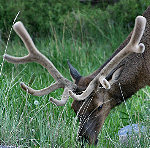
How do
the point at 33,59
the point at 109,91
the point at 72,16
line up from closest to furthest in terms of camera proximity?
1. the point at 33,59
2. the point at 109,91
3. the point at 72,16

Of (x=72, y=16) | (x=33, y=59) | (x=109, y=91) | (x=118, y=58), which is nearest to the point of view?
(x=118, y=58)

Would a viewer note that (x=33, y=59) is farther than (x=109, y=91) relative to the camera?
No

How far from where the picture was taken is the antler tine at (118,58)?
12.5 ft

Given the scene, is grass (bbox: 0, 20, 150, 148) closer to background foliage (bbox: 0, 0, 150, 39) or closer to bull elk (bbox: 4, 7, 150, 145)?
bull elk (bbox: 4, 7, 150, 145)

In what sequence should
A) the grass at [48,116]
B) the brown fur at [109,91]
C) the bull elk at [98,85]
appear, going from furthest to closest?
1. the brown fur at [109,91]
2. the bull elk at [98,85]
3. the grass at [48,116]

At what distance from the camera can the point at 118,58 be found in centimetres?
420

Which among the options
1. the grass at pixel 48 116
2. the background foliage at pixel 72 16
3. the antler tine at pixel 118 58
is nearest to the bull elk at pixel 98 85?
the antler tine at pixel 118 58

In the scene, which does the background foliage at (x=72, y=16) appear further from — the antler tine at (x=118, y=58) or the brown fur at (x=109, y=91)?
the antler tine at (x=118, y=58)

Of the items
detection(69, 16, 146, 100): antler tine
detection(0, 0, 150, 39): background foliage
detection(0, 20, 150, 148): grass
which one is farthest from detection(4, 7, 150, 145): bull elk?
detection(0, 0, 150, 39): background foliage

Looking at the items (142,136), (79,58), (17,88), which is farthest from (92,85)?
(79,58)

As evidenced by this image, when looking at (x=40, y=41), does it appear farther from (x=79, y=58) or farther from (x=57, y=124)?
(x=57, y=124)

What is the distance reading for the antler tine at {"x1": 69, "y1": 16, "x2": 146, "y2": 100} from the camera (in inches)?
150

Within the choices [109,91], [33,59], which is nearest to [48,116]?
[33,59]

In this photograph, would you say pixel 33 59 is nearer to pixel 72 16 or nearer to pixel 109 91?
pixel 109 91
